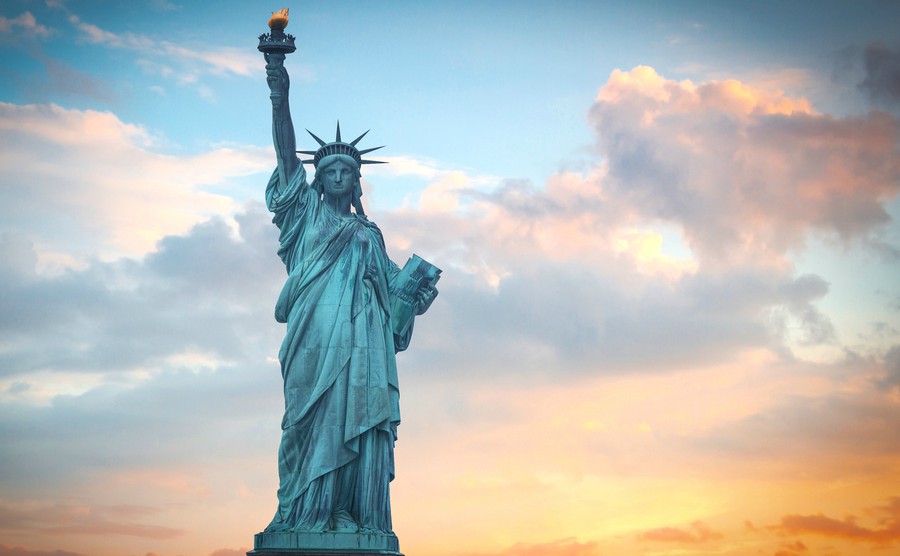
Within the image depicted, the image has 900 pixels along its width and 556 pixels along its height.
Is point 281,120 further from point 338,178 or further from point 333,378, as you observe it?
point 333,378

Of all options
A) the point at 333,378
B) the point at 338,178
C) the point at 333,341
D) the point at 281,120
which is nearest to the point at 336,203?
the point at 338,178

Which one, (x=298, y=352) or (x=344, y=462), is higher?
(x=298, y=352)

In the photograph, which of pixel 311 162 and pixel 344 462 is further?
pixel 311 162

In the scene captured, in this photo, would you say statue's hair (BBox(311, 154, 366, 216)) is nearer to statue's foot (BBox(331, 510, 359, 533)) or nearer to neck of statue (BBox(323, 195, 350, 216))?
neck of statue (BBox(323, 195, 350, 216))

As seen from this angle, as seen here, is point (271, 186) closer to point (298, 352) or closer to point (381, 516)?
point (298, 352)

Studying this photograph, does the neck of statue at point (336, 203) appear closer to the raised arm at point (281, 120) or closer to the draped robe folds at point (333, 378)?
the draped robe folds at point (333, 378)

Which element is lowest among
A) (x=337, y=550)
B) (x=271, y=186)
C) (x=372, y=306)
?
(x=337, y=550)

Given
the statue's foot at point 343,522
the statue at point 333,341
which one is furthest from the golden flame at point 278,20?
the statue's foot at point 343,522

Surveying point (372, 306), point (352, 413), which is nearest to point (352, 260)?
point (372, 306)

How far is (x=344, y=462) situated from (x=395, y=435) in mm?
1637

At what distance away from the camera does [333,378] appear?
33625 mm

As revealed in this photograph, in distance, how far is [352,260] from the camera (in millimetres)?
34625

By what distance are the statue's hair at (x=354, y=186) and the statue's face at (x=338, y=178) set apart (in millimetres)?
Result: 74

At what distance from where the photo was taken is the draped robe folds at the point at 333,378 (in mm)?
33312
